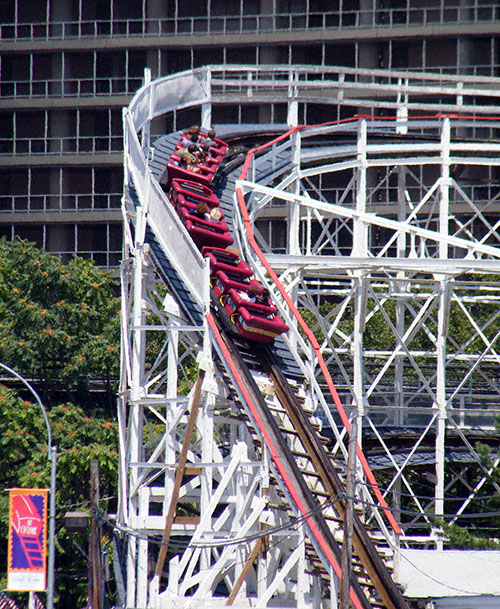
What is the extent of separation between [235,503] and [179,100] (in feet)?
47.8

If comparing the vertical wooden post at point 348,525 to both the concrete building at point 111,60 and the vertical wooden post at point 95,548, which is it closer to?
the vertical wooden post at point 95,548

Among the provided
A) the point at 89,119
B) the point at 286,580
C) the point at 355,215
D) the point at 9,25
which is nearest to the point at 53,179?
the point at 89,119

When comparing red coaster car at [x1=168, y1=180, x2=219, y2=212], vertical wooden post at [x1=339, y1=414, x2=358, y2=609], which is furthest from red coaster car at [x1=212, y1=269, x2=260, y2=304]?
vertical wooden post at [x1=339, y1=414, x2=358, y2=609]

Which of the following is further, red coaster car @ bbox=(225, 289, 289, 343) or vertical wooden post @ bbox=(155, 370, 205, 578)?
red coaster car @ bbox=(225, 289, 289, 343)

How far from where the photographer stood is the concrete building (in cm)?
6106

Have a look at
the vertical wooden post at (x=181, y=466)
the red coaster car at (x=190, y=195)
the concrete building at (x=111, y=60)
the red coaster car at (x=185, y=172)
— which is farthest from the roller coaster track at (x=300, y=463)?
the concrete building at (x=111, y=60)

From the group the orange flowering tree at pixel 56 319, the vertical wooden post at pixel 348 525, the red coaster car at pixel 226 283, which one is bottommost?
the vertical wooden post at pixel 348 525

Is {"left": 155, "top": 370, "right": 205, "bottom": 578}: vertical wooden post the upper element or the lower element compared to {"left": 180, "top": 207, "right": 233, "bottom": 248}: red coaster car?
lower

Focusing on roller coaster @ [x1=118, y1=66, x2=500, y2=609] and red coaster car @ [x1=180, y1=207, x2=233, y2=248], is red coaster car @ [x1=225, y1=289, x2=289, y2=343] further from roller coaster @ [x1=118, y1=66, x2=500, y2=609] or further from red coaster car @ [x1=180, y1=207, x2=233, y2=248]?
red coaster car @ [x1=180, y1=207, x2=233, y2=248]

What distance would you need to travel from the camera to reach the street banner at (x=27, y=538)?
88.5 ft

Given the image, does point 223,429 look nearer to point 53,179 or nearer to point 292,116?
point 292,116

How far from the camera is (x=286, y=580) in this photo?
24.4 m

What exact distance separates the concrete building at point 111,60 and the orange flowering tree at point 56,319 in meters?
18.6

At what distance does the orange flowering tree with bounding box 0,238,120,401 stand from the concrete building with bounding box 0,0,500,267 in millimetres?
18615
